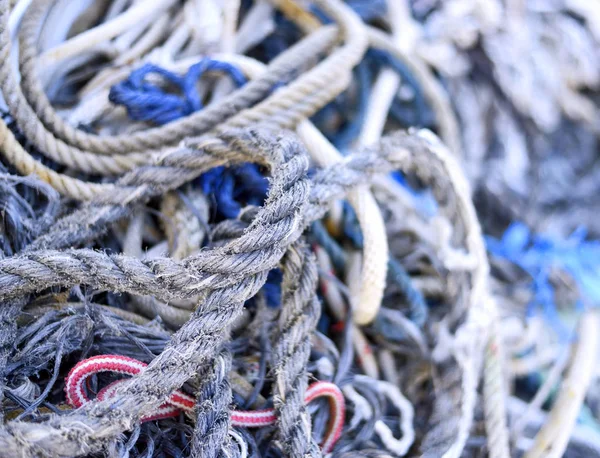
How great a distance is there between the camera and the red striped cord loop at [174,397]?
0.57 metres

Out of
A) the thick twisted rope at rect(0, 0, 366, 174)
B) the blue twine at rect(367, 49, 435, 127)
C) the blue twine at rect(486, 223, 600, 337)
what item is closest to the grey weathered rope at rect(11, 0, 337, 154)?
the thick twisted rope at rect(0, 0, 366, 174)

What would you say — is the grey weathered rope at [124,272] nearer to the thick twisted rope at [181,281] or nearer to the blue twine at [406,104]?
→ the thick twisted rope at [181,281]

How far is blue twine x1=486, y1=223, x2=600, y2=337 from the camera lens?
1.00m

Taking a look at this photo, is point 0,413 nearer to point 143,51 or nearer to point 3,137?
point 3,137

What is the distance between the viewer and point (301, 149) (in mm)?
664

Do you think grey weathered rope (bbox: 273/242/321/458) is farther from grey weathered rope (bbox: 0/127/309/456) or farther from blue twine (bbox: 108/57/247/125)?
blue twine (bbox: 108/57/247/125)

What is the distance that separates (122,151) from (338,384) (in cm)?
44

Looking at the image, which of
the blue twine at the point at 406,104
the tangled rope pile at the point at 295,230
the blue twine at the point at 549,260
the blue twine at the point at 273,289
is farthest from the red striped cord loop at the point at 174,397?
the blue twine at the point at 406,104

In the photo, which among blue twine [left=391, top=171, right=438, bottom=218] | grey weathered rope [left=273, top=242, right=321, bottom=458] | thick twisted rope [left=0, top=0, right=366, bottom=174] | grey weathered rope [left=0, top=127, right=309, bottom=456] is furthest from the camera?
blue twine [left=391, top=171, right=438, bottom=218]

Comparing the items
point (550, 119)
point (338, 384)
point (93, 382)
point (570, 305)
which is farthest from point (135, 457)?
point (550, 119)

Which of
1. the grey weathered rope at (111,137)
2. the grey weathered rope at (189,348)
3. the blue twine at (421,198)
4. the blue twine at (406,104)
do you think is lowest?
the blue twine at (421,198)

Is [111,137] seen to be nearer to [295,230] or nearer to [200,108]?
[200,108]

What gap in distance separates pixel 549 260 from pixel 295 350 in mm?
609

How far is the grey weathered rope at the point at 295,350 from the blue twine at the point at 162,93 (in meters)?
0.32
